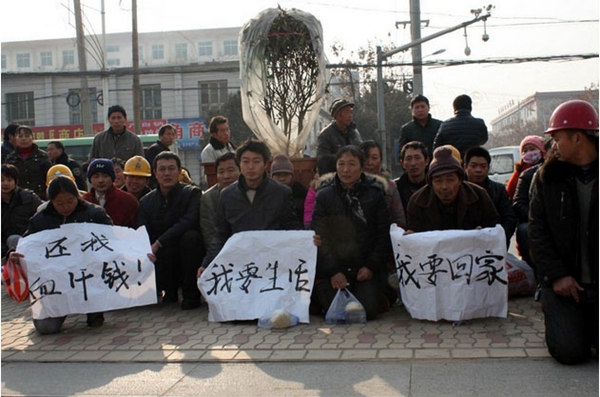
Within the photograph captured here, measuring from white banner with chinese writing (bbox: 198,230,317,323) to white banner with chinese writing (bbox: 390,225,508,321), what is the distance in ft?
3.13

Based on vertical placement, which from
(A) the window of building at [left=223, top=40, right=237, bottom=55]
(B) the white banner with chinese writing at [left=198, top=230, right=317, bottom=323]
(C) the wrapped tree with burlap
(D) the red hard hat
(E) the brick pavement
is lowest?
(E) the brick pavement

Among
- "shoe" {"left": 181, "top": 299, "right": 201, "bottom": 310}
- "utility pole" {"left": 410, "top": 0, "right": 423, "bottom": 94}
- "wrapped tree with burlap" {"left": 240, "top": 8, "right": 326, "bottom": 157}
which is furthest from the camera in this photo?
"utility pole" {"left": 410, "top": 0, "right": 423, "bottom": 94}

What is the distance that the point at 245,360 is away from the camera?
15.9 feet

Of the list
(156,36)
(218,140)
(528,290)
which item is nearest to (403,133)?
(218,140)

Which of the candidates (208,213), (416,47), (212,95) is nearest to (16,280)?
(208,213)

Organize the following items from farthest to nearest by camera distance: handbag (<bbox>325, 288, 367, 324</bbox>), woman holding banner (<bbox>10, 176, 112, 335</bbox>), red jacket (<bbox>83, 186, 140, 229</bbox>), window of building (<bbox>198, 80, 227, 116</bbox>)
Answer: window of building (<bbox>198, 80, 227, 116</bbox>) < red jacket (<bbox>83, 186, 140, 229</bbox>) < woman holding banner (<bbox>10, 176, 112, 335</bbox>) < handbag (<bbox>325, 288, 367, 324</bbox>)

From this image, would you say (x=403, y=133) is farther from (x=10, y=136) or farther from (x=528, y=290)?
(x=10, y=136)

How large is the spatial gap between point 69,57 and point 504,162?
46992mm

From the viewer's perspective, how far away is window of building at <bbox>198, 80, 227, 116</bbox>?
138 ft

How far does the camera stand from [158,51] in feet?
200

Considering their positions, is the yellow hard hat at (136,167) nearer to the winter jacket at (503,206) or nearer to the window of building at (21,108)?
the winter jacket at (503,206)

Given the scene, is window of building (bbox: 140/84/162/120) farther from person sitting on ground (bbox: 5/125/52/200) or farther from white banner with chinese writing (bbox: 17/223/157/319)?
white banner with chinese writing (bbox: 17/223/157/319)

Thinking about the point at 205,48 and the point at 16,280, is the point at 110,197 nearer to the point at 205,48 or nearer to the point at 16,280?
the point at 16,280

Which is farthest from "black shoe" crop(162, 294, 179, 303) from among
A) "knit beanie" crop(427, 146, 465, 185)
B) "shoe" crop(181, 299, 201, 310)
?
"knit beanie" crop(427, 146, 465, 185)
